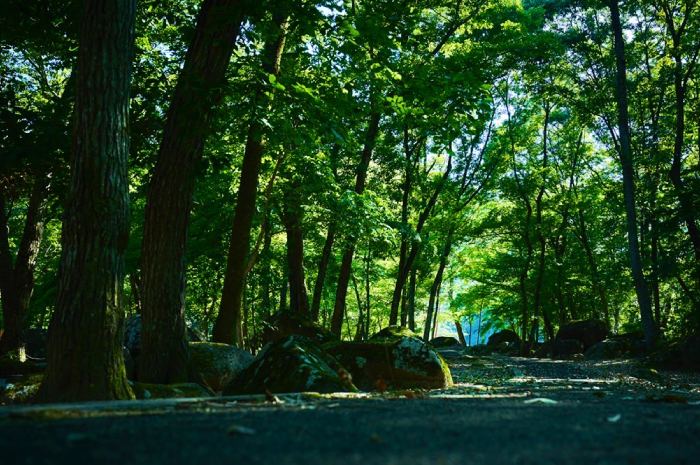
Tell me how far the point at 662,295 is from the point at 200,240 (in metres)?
24.4

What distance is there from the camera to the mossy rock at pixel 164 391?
6070 millimetres

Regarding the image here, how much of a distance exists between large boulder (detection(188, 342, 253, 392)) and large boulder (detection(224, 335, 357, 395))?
1.78 m

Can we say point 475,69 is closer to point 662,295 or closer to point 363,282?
point 662,295

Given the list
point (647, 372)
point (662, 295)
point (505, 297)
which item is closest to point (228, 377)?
point (647, 372)

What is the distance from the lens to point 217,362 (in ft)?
30.5

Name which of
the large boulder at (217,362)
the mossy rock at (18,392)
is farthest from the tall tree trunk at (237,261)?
the mossy rock at (18,392)

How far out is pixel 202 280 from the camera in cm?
2366

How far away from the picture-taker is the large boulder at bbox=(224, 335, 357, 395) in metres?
6.61

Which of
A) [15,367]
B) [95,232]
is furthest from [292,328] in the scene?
[95,232]

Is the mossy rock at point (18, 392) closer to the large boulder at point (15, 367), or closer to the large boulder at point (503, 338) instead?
the large boulder at point (15, 367)

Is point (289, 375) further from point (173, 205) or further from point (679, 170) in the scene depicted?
point (679, 170)

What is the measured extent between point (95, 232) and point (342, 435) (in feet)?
10.6

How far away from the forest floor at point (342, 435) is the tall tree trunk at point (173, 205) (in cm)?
307

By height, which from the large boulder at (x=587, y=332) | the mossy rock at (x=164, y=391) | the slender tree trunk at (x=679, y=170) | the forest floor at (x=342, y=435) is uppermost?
the slender tree trunk at (x=679, y=170)
